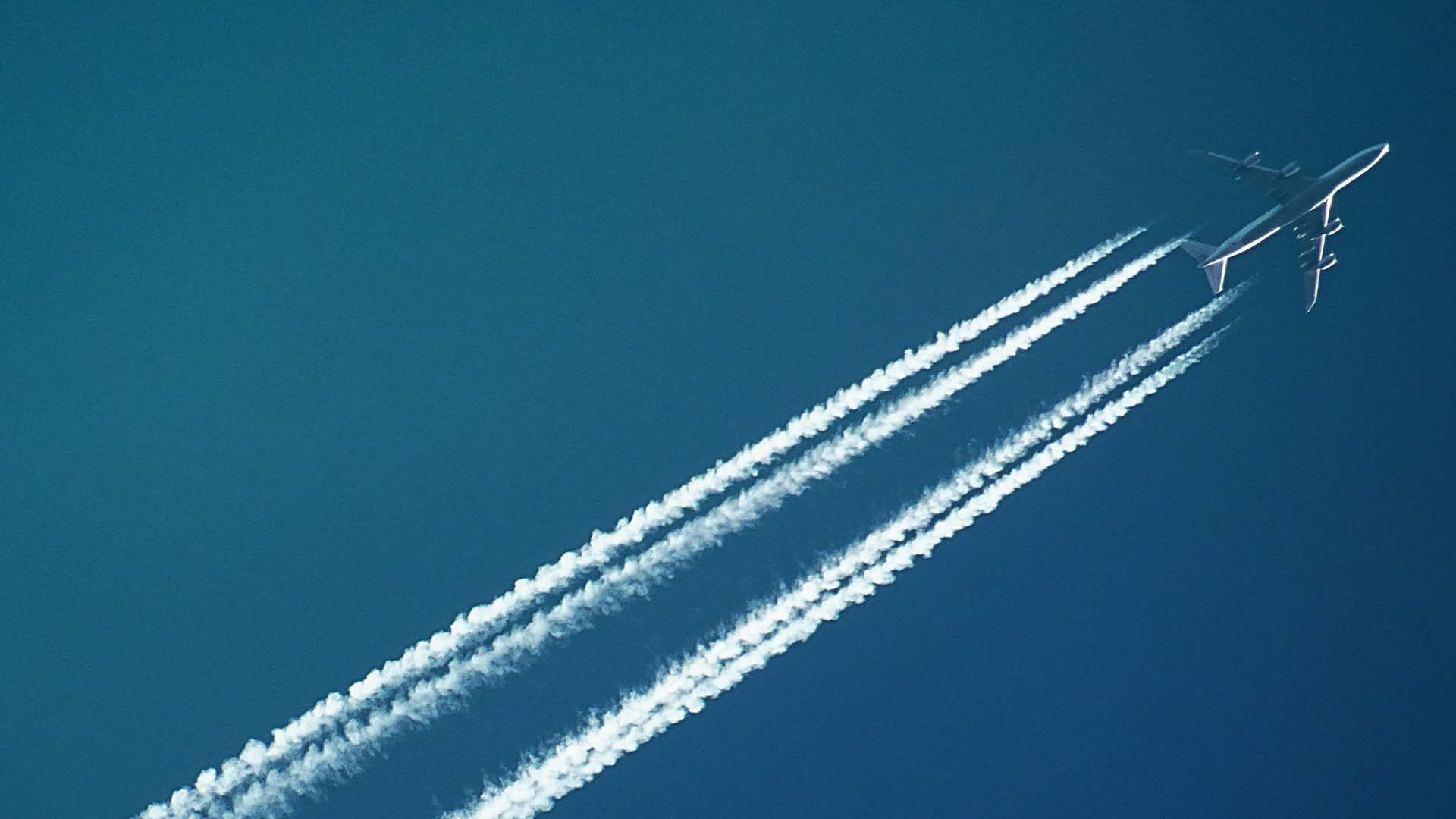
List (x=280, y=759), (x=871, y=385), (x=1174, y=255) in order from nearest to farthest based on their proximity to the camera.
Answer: (x=280, y=759) → (x=871, y=385) → (x=1174, y=255)

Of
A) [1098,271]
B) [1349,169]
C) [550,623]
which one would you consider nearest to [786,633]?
[550,623]

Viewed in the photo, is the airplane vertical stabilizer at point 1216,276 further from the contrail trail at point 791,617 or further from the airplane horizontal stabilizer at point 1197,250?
the contrail trail at point 791,617

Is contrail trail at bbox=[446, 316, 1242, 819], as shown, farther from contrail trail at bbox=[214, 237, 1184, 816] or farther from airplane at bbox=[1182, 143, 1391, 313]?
airplane at bbox=[1182, 143, 1391, 313]

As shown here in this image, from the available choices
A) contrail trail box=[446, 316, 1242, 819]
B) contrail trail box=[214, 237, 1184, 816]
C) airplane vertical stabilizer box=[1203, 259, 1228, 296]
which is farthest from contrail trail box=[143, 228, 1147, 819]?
airplane vertical stabilizer box=[1203, 259, 1228, 296]

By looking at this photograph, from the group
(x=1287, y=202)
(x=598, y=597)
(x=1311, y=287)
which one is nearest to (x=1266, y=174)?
(x=1287, y=202)

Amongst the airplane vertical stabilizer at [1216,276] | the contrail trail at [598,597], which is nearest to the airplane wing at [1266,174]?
the airplane vertical stabilizer at [1216,276]

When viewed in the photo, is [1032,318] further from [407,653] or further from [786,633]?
[407,653]

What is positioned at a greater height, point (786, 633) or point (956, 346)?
point (956, 346)

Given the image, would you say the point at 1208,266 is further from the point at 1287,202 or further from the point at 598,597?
the point at 598,597
